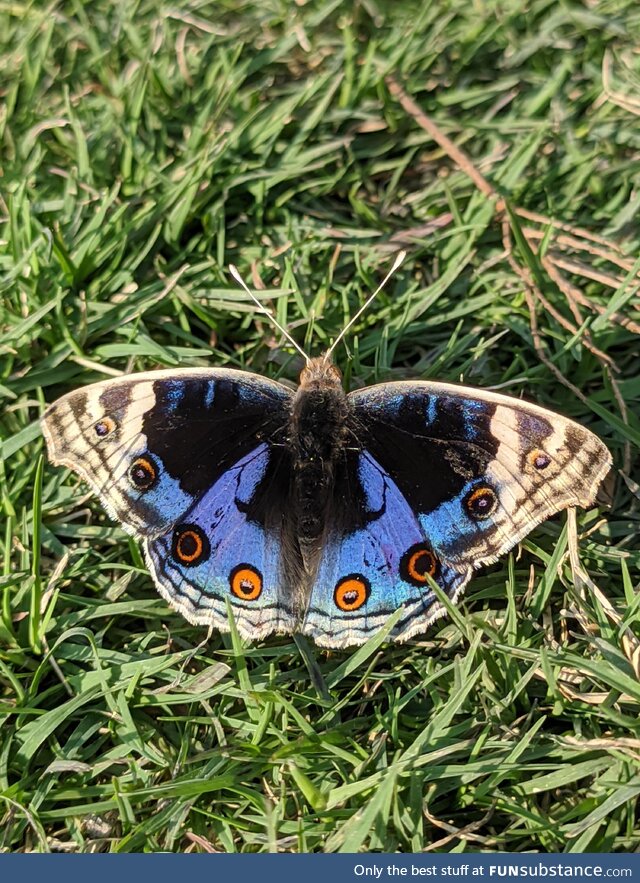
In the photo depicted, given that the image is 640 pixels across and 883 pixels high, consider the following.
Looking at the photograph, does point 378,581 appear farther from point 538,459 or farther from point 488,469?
point 538,459

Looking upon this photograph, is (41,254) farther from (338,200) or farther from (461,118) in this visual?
(461,118)

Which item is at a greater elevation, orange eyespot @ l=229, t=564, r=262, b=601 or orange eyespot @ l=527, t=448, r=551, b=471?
orange eyespot @ l=527, t=448, r=551, b=471

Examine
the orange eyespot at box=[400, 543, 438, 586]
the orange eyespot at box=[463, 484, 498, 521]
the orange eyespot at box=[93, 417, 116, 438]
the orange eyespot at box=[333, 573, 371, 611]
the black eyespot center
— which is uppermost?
the orange eyespot at box=[93, 417, 116, 438]

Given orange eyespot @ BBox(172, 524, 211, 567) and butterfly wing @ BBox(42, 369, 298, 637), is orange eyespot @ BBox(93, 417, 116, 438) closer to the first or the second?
butterfly wing @ BBox(42, 369, 298, 637)

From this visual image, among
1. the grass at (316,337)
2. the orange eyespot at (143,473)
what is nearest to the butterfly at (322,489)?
the orange eyespot at (143,473)

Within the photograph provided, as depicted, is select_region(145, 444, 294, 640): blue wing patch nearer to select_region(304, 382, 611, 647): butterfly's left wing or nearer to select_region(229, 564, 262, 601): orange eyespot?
select_region(229, 564, 262, 601): orange eyespot

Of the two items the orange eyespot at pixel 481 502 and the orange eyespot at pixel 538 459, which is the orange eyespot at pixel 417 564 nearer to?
the orange eyespot at pixel 481 502

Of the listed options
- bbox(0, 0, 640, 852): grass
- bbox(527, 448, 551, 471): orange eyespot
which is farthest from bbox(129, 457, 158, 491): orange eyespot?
bbox(527, 448, 551, 471): orange eyespot

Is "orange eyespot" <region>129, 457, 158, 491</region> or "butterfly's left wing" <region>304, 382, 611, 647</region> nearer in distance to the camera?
"butterfly's left wing" <region>304, 382, 611, 647</region>

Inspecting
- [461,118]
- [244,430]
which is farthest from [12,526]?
[461,118]
